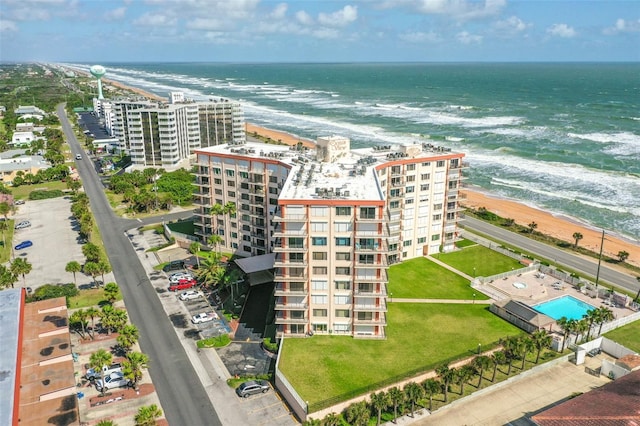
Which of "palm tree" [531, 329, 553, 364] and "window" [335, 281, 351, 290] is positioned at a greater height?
"window" [335, 281, 351, 290]

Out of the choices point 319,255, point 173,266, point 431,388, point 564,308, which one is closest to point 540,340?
point 431,388

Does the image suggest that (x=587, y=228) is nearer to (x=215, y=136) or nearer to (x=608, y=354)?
(x=608, y=354)

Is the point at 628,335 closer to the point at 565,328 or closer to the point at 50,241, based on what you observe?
the point at 565,328

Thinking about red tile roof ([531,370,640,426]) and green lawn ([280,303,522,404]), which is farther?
green lawn ([280,303,522,404])

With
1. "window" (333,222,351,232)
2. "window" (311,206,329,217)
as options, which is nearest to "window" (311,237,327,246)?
"window" (333,222,351,232)

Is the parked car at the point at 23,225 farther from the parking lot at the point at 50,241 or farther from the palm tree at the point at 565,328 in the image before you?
the palm tree at the point at 565,328

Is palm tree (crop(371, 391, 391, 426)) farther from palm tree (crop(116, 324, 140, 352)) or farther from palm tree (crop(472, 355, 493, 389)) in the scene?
palm tree (crop(116, 324, 140, 352))

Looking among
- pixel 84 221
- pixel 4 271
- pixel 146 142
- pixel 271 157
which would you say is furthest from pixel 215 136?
pixel 4 271
